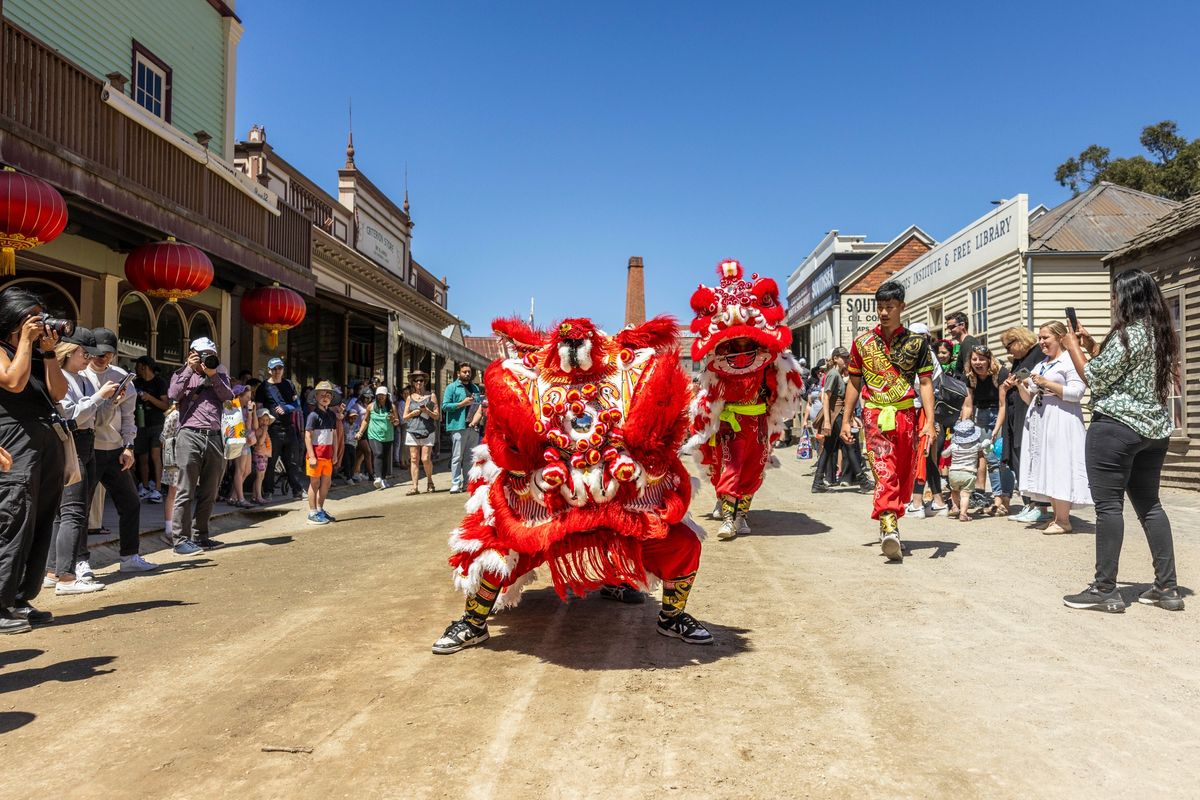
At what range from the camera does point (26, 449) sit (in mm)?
4320

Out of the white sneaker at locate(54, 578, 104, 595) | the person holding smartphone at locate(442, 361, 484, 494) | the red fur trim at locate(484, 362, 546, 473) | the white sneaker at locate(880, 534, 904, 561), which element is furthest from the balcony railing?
the white sneaker at locate(880, 534, 904, 561)

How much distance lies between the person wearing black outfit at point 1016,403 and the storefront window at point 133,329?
1153 centimetres

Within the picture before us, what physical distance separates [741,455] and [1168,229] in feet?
35.9

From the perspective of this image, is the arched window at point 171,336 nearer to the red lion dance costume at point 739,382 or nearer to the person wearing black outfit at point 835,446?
the red lion dance costume at point 739,382

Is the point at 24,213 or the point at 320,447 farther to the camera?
the point at 320,447

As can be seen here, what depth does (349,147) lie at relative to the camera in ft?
76.0

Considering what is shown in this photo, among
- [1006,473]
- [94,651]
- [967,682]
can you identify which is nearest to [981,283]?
[1006,473]

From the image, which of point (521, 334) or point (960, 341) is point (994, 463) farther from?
point (521, 334)

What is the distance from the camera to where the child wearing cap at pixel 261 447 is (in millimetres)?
10258

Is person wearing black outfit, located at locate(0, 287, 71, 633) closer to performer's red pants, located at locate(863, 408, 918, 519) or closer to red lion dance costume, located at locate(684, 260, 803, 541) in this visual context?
red lion dance costume, located at locate(684, 260, 803, 541)

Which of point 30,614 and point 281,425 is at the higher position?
point 281,425

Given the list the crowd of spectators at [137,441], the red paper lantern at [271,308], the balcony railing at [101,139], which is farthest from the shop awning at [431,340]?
the balcony railing at [101,139]

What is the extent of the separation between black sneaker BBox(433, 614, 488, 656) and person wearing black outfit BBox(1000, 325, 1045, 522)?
19.4ft

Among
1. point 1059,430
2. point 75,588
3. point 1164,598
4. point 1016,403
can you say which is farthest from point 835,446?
point 75,588
